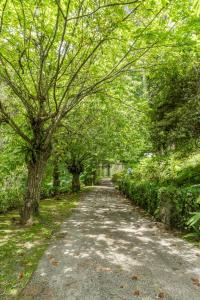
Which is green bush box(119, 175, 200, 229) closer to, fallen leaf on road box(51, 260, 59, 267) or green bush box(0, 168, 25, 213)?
fallen leaf on road box(51, 260, 59, 267)

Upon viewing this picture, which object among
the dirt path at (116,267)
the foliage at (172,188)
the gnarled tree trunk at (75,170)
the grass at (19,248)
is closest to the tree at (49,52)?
the grass at (19,248)

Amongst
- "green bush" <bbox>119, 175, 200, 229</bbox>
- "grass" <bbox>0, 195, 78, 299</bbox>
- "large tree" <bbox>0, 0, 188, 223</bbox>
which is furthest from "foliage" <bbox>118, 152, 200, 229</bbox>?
"large tree" <bbox>0, 0, 188, 223</bbox>

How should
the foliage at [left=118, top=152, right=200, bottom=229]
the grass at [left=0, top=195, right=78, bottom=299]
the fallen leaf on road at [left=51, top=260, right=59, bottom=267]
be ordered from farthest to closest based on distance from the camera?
the foliage at [left=118, top=152, right=200, bottom=229], the fallen leaf on road at [left=51, top=260, right=59, bottom=267], the grass at [left=0, top=195, right=78, bottom=299]

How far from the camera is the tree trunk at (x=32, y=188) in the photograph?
30.8 feet

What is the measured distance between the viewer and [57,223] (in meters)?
9.88

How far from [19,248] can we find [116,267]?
2.74 m

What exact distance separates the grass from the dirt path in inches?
9.2

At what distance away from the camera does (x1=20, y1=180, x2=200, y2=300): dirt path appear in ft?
13.8

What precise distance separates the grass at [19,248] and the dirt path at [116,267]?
23 centimetres

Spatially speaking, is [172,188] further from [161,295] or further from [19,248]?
[19,248]

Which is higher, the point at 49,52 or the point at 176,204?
the point at 49,52

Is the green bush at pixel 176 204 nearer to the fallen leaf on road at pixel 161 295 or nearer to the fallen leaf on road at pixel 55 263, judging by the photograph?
the fallen leaf on road at pixel 161 295

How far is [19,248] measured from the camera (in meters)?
6.55

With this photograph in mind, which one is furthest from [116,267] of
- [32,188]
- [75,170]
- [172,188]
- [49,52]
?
[75,170]
